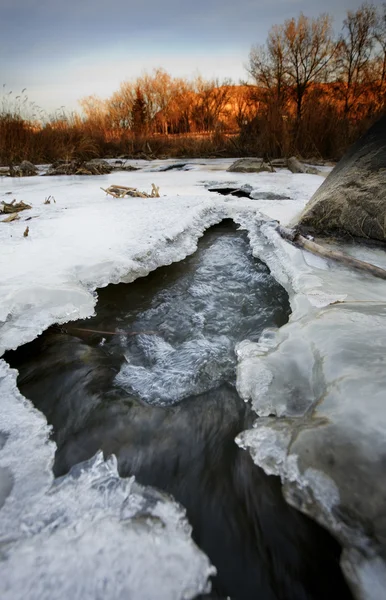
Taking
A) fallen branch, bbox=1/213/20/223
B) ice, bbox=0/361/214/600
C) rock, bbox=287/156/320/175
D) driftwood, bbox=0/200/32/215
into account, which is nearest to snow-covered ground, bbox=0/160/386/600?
ice, bbox=0/361/214/600

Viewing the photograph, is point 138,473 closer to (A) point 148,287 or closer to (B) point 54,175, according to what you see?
(A) point 148,287

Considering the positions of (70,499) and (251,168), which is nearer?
(70,499)

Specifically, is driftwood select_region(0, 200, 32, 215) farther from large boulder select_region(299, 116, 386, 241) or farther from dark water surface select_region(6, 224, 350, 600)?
large boulder select_region(299, 116, 386, 241)

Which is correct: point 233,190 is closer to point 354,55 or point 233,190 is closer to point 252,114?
point 252,114

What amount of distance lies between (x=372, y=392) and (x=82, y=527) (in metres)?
0.96

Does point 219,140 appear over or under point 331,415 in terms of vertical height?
over

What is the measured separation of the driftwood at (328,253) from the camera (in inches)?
86.2

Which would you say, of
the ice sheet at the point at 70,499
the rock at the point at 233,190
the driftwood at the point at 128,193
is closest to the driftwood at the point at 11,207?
the driftwood at the point at 128,193

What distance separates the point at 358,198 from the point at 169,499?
2888 mm

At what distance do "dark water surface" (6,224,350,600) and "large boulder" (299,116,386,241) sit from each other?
3.56 ft

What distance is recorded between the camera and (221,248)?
133 inches

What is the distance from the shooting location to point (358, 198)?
2.89m

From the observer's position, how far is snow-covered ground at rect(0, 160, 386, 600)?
791mm

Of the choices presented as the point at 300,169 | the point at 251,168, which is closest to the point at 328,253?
the point at 300,169
